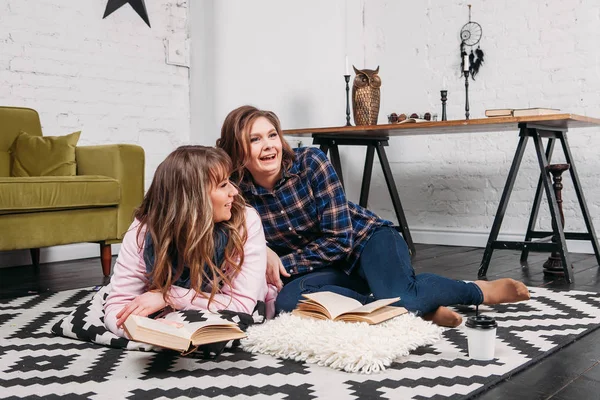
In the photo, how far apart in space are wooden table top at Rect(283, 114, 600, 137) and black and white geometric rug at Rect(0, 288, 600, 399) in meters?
1.17

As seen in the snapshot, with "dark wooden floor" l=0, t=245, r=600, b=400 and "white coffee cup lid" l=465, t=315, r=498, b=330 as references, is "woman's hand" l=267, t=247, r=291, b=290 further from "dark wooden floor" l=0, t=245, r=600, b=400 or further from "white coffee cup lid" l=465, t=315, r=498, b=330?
"dark wooden floor" l=0, t=245, r=600, b=400

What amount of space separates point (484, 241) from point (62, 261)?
2430mm

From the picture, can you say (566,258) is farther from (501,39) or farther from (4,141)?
(4,141)

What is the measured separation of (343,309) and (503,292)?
2.12 feet

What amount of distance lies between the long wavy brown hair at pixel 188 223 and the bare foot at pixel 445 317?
59 cm

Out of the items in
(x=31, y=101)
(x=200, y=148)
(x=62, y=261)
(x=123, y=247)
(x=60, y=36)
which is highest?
(x=60, y=36)

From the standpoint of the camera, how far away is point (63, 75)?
12.2 feet

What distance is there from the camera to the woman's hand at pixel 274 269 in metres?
2.01

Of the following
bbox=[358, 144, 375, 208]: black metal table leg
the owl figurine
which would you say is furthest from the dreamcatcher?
bbox=[358, 144, 375, 208]: black metal table leg

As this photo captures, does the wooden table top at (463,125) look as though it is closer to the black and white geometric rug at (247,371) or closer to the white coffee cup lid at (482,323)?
the black and white geometric rug at (247,371)

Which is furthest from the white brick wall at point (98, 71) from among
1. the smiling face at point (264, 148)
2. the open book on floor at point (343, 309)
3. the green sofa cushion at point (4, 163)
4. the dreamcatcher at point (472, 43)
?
the open book on floor at point (343, 309)

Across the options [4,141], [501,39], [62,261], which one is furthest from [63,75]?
[501,39]

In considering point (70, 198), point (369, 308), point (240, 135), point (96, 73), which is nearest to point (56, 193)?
point (70, 198)

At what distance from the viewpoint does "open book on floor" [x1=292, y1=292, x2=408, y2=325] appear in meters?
1.72
